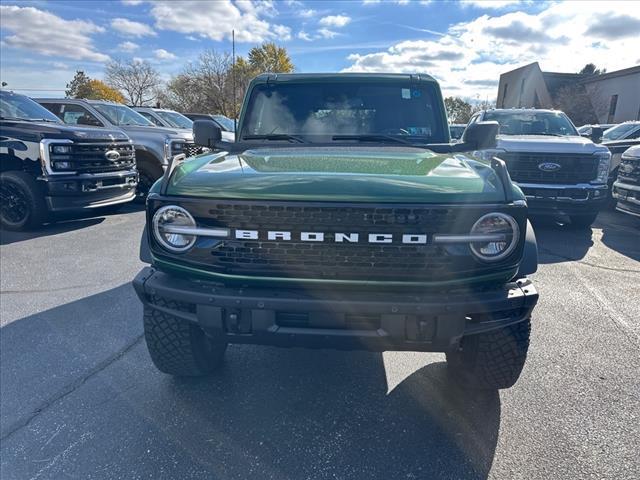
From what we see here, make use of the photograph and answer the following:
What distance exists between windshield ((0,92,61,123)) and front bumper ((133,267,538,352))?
6595 mm

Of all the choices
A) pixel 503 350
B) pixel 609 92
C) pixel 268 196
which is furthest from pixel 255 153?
pixel 609 92

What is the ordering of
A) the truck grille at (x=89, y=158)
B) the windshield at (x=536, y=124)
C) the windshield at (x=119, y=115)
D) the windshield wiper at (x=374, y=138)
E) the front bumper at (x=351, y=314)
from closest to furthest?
the front bumper at (x=351, y=314)
the windshield wiper at (x=374, y=138)
the truck grille at (x=89, y=158)
the windshield at (x=536, y=124)
the windshield at (x=119, y=115)

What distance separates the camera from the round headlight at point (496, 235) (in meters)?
2.06

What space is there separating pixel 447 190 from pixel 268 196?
84 cm

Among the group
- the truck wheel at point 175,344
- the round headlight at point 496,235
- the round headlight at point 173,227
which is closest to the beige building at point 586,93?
the round headlight at point 496,235

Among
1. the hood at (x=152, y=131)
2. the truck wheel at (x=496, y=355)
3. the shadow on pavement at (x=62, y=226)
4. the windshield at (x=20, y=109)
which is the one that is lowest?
the shadow on pavement at (x=62, y=226)

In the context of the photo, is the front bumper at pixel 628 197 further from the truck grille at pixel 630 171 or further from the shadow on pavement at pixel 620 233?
the shadow on pavement at pixel 620 233

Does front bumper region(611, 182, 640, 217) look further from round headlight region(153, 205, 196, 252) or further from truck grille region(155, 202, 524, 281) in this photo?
round headlight region(153, 205, 196, 252)

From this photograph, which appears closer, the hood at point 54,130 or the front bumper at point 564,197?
the hood at point 54,130

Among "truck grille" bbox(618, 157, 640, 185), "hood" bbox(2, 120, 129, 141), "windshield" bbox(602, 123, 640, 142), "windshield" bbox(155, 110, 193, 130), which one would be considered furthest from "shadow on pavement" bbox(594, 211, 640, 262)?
"windshield" bbox(155, 110, 193, 130)

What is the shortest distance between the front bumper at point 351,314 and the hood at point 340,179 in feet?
1.46

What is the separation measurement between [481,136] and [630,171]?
5261 mm

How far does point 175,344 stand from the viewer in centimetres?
254

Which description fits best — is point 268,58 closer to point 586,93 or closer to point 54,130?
point 586,93
